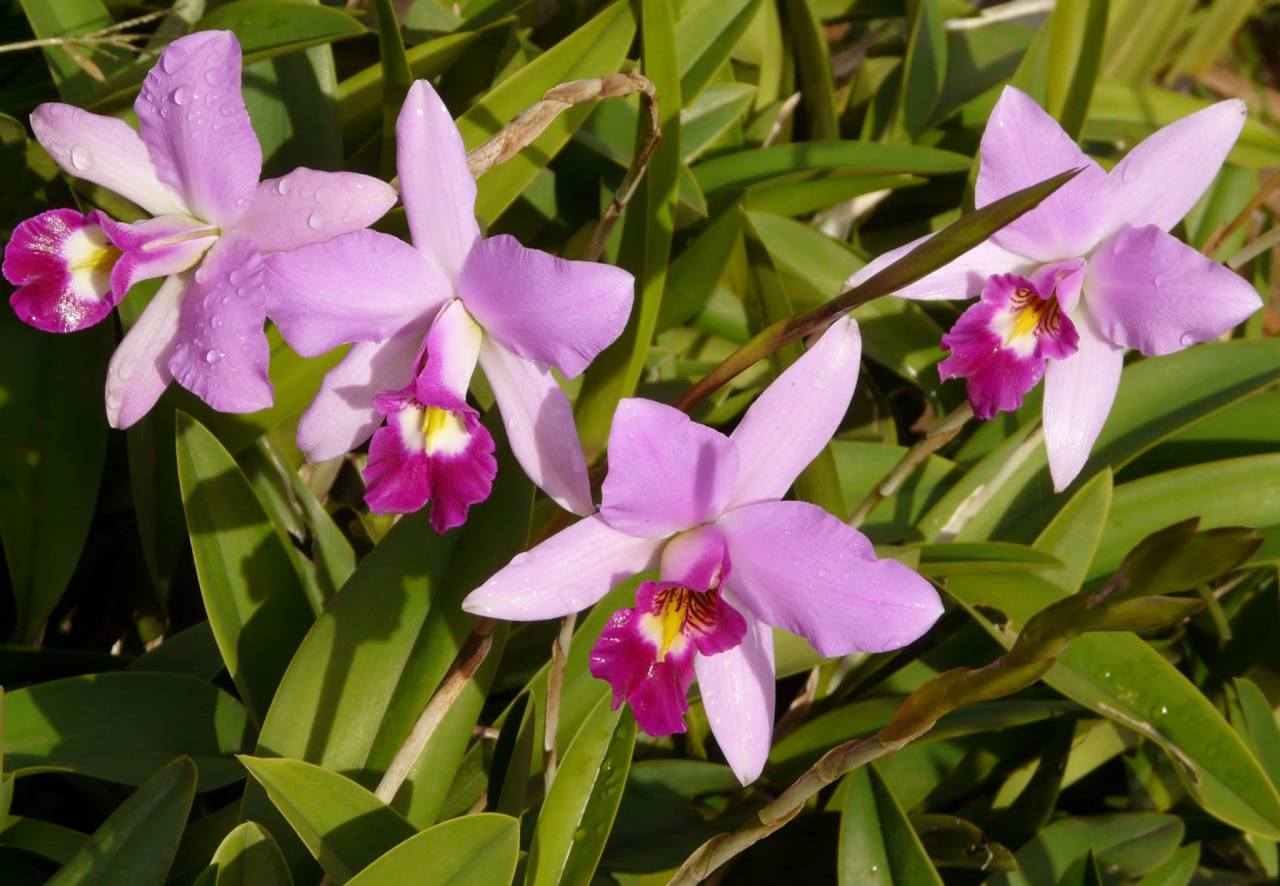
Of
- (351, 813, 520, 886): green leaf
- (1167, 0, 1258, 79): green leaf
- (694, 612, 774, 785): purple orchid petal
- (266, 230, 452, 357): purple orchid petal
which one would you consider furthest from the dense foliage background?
(1167, 0, 1258, 79): green leaf

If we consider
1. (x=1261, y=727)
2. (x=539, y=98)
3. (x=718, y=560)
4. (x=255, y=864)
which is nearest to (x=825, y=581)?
(x=718, y=560)

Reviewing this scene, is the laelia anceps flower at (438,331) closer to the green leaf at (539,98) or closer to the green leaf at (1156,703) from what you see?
the green leaf at (539,98)

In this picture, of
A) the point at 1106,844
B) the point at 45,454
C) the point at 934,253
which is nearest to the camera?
the point at 934,253

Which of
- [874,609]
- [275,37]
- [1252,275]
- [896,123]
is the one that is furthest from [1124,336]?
[1252,275]

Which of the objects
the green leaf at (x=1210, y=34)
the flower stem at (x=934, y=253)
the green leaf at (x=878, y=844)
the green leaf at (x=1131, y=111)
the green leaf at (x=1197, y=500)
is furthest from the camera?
the green leaf at (x=1210, y=34)

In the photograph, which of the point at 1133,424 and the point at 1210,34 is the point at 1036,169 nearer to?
the point at 1133,424

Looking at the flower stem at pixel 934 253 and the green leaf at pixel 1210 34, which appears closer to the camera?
the flower stem at pixel 934 253

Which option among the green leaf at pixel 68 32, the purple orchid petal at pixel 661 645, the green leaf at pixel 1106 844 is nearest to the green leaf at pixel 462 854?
the purple orchid petal at pixel 661 645
